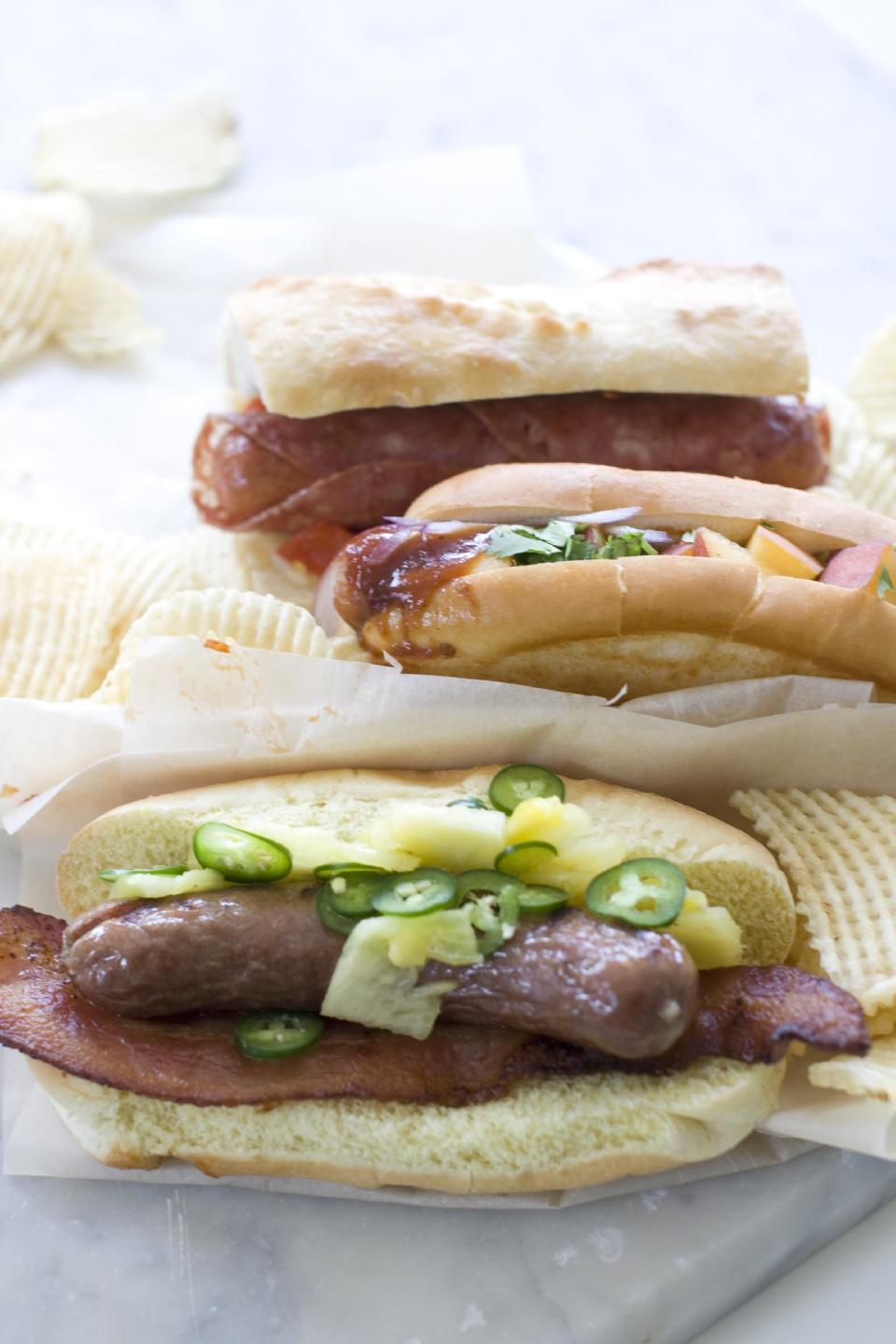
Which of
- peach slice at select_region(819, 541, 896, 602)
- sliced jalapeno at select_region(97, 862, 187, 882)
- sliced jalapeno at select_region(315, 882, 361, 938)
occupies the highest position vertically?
peach slice at select_region(819, 541, 896, 602)

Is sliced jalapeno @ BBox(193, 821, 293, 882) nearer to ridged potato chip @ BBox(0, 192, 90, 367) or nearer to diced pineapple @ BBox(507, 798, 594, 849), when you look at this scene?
diced pineapple @ BBox(507, 798, 594, 849)

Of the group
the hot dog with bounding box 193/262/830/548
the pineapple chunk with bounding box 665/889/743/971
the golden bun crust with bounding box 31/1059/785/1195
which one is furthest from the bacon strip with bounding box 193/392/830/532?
the golden bun crust with bounding box 31/1059/785/1195

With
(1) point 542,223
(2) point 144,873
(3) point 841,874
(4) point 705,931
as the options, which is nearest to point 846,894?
(3) point 841,874

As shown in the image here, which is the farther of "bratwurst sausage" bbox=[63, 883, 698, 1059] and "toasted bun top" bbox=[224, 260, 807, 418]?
"toasted bun top" bbox=[224, 260, 807, 418]

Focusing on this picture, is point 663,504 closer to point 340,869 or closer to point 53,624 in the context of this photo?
point 340,869

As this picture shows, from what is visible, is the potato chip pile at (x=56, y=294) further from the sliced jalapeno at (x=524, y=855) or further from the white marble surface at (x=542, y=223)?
the sliced jalapeno at (x=524, y=855)

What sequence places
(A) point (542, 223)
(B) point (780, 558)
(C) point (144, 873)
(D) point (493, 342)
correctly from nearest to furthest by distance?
(C) point (144, 873)
(B) point (780, 558)
(D) point (493, 342)
(A) point (542, 223)
